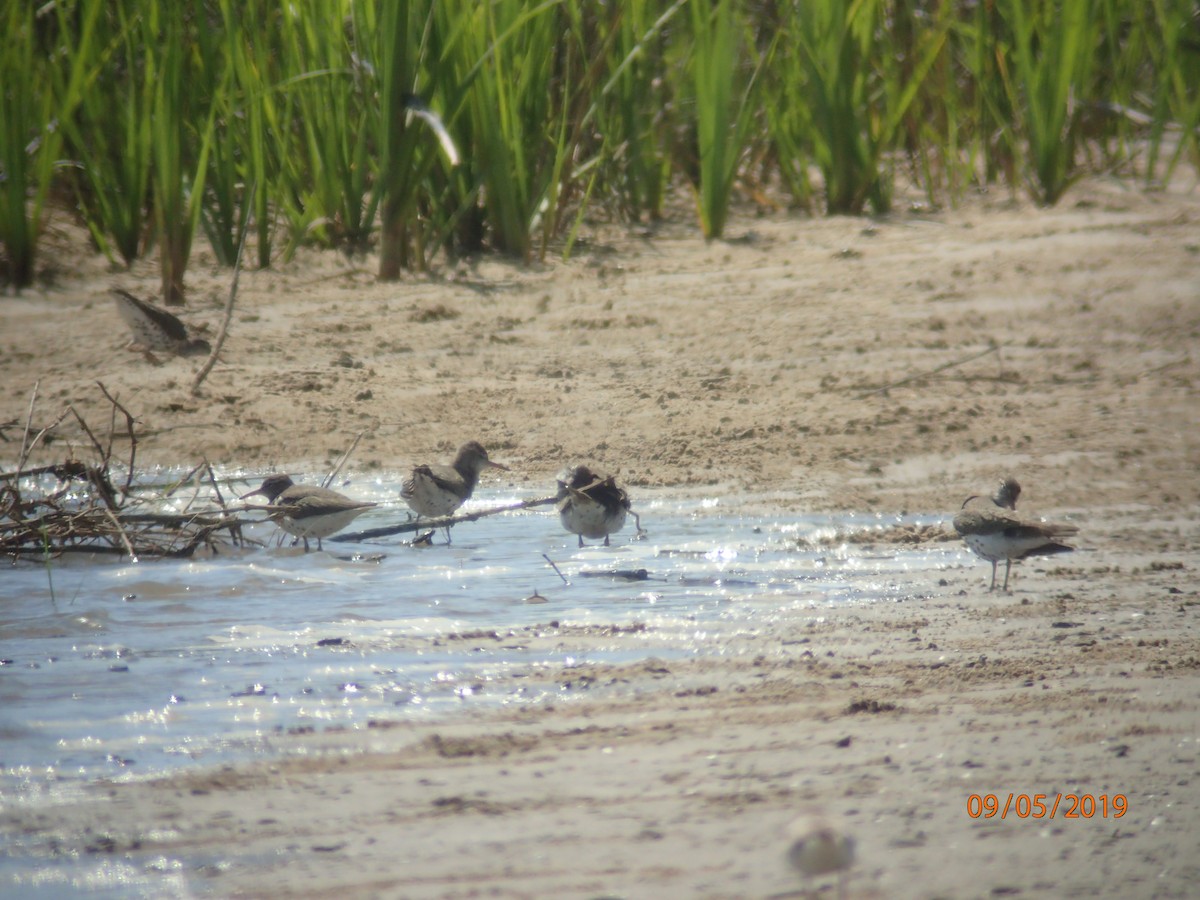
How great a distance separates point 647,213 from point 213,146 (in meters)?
2.80

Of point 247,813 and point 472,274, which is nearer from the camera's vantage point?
point 247,813

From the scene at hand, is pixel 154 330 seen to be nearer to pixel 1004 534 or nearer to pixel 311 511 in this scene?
pixel 311 511

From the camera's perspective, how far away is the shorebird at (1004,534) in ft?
13.5

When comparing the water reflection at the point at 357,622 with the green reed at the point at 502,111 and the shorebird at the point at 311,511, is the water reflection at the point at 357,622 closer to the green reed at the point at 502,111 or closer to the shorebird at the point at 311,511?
the shorebird at the point at 311,511

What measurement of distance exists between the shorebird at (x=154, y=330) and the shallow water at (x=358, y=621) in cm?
177

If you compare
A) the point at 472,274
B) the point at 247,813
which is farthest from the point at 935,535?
the point at 472,274

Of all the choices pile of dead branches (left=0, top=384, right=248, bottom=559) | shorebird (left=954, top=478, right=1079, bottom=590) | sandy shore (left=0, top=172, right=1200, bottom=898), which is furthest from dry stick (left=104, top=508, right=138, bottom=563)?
shorebird (left=954, top=478, right=1079, bottom=590)

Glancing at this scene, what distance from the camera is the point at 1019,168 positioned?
27.1 ft

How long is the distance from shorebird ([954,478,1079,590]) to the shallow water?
0.79 feet

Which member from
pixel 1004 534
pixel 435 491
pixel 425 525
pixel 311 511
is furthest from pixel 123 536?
pixel 1004 534

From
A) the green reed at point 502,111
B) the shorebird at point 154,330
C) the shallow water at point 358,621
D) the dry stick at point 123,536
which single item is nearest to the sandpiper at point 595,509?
the shallow water at point 358,621

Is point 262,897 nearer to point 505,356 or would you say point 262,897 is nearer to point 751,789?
point 751,789

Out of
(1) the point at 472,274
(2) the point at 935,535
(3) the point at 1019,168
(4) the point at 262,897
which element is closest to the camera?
(4) the point at 262,897

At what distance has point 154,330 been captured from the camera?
674 centimetres
